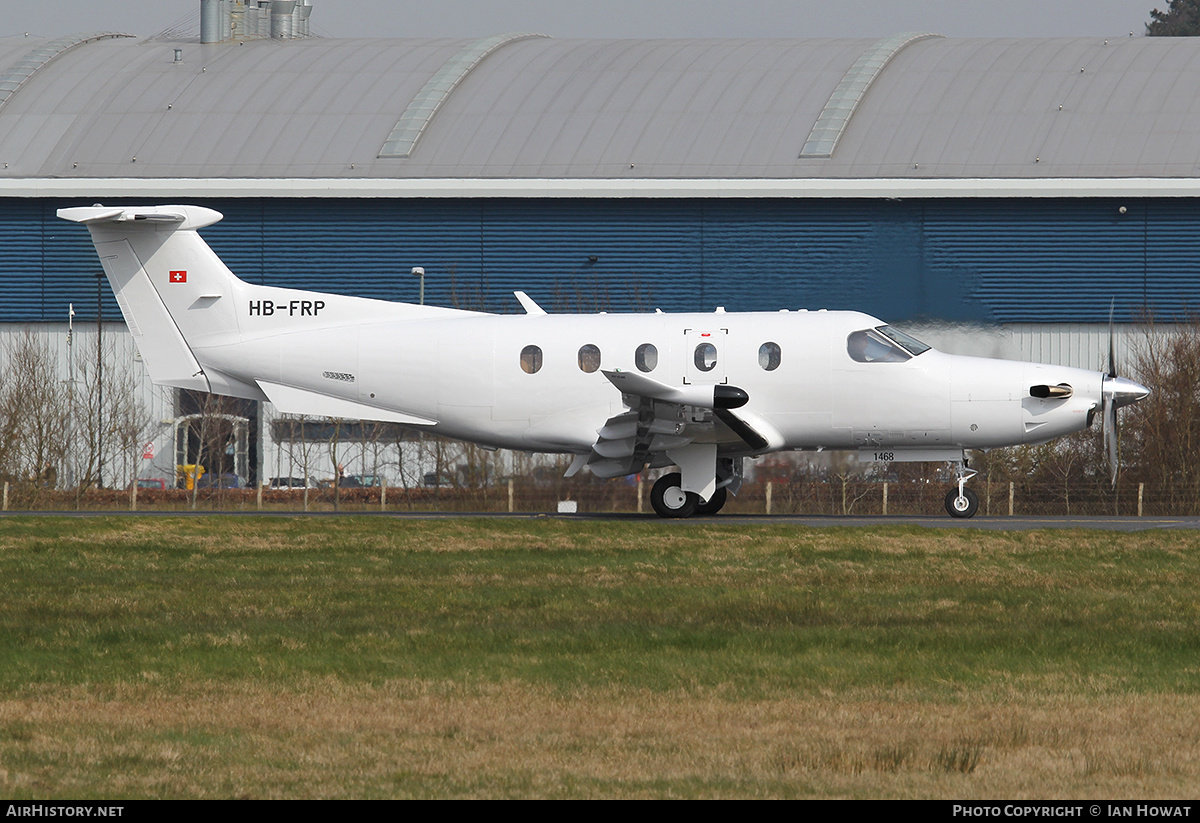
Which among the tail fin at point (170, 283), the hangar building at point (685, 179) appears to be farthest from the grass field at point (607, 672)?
the hangar building at point (685, 179)

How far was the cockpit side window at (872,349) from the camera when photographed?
73.8 ft

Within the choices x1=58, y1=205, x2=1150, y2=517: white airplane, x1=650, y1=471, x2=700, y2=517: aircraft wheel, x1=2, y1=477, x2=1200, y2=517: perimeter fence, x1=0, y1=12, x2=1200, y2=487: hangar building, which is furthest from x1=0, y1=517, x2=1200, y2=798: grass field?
x1=0, y1=12, x2=1200, y2=487: hangar building

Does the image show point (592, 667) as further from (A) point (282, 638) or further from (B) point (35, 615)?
(B) point (35, 615)

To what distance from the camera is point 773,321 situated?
22.9m

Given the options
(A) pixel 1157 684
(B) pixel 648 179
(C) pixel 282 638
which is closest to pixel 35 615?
(C) pixel 282 638

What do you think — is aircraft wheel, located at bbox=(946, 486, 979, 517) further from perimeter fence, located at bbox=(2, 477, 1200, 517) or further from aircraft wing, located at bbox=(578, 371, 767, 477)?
perimeter fence, located at bbox=(2, 477, 1200, 517)

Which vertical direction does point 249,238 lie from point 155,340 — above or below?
above

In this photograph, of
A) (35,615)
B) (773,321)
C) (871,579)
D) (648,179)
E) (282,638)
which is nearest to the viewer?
(282,638)

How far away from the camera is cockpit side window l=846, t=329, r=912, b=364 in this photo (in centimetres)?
2248

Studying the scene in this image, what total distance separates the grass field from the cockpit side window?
509cm

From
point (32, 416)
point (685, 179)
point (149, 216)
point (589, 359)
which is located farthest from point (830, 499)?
point (32, 416)

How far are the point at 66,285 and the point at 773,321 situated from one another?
30192 millimetres
